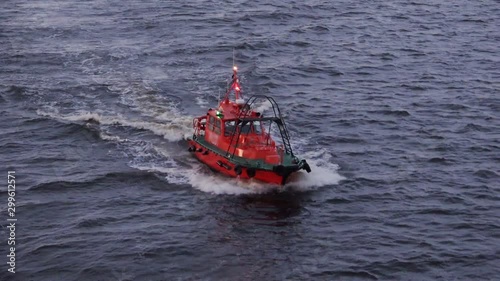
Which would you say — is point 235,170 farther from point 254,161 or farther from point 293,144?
point 293,144

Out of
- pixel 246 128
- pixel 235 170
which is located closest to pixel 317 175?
pixel 246 128

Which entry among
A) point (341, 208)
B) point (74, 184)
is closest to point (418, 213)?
point (341, 208)

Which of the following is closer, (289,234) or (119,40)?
(289,234)

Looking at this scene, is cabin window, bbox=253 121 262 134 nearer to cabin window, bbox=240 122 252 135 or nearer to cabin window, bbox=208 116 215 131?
cabin window, bbox=240 122 252 135

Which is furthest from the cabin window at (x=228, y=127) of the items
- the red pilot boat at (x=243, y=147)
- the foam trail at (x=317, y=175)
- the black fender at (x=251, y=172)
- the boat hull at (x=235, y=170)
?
the foam trail at (x=317, y=175)

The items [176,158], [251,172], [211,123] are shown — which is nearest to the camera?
[251,172]

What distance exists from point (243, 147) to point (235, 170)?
1520mm

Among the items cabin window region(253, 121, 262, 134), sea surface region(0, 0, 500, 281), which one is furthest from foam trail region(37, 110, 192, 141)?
cabin window region(253, 121, 262, 134)

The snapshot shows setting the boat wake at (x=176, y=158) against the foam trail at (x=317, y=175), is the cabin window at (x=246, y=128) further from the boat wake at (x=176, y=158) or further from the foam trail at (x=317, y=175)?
the foam trail at (x=317, y=175)

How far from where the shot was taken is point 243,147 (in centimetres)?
3781

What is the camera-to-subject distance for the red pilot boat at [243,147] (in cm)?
3641

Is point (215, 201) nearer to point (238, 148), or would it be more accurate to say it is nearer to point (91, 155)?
point (238, 148)

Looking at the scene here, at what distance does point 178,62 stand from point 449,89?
1894 cm

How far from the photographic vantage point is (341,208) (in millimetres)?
35656
